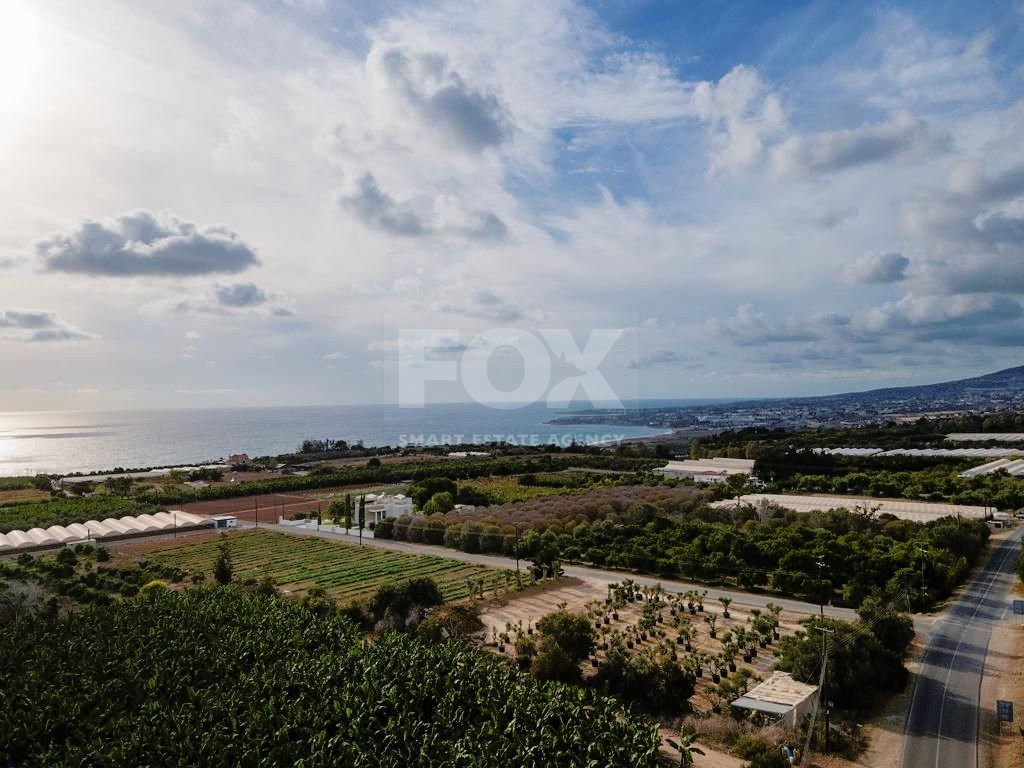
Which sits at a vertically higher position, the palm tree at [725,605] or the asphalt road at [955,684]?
the palm tree at [725,605]

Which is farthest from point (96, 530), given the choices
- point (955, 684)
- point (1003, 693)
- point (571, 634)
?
point (1003, 693)

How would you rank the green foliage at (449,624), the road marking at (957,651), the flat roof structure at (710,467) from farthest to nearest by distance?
1. the flat roof structure at (710,467)
2. the green foliage at (449,624)
3. the road marking at (957,651)

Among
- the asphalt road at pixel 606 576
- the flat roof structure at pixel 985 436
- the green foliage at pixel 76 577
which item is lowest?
the asphalt road at pixel 606 576

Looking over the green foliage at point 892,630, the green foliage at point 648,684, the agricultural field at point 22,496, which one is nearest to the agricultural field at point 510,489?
the green foliage at point 648,684

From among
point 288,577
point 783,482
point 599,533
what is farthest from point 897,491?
point 288,577

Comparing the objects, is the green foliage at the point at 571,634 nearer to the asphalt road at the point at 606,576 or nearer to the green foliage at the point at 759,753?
the green foliage at the point at 759,753

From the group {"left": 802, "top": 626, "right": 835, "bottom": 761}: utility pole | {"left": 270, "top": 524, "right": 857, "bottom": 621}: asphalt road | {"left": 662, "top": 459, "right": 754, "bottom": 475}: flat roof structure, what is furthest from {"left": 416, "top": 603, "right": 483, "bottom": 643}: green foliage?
{"left": 662, "top": 459, "right": 754, "bottom": 475}: flat roof structure
